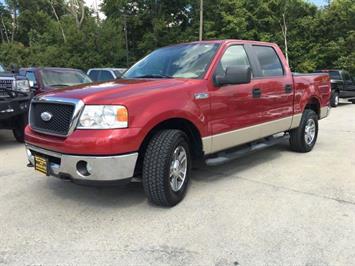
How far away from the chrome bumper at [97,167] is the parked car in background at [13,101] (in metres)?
3.85

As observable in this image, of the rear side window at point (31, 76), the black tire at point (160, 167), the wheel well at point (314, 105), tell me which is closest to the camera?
the black tire at point (160, 167)

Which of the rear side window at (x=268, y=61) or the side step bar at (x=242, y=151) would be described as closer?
the side step bar at (x=242, y=151)

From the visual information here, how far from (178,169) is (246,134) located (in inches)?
56.7

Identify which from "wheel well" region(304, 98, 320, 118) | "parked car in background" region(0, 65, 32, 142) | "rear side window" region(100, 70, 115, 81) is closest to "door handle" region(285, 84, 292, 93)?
"wheel well" region(304, 98, 320, 118)

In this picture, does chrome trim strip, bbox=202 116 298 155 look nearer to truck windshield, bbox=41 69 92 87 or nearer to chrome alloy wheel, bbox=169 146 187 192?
chrome alloy wheel, bbox=169 146 187 192

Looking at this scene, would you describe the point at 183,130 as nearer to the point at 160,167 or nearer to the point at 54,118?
the point at 160,167

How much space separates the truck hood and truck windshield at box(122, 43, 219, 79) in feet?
1.16

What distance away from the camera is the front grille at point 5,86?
299 inches

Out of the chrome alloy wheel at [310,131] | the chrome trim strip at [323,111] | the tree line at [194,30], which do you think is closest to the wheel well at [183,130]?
the chrome alloy wheel at [310,131]

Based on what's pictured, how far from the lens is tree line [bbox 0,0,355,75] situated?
31.1m

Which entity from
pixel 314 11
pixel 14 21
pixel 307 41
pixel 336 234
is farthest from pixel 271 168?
pixel 14 21

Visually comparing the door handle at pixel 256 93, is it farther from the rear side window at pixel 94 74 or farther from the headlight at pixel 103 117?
the rear side window at pixel 94 74

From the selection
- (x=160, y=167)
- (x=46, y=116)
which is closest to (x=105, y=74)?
(x=46, y=116)

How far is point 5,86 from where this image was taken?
783 cm
